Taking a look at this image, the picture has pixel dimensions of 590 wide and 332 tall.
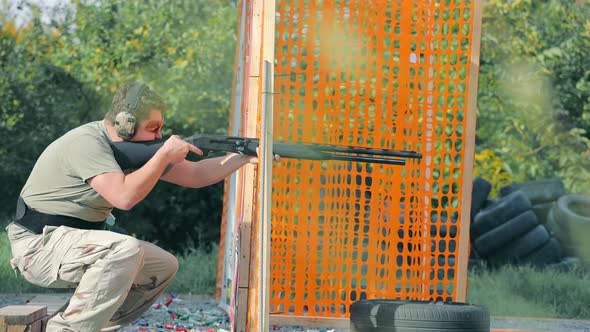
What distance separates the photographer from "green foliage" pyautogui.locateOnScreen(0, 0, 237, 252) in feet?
34.2

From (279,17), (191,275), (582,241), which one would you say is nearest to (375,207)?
(279,17)

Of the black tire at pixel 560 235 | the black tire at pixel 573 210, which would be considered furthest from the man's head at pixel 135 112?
the black tire at pixel 560 235

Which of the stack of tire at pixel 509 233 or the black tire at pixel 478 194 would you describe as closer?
the stack of tire at pixel 509 233

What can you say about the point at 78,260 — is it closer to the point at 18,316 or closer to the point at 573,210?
the point at 18,316

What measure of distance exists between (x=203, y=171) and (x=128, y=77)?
6.24m

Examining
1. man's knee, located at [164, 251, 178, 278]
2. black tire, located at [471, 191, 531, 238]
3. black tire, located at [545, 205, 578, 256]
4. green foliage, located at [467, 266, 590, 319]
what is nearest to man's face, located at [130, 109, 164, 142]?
man's knee, located at [164, 251, 178, 278]

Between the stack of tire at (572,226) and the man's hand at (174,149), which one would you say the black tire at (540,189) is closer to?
the stack of tire at (572,226)

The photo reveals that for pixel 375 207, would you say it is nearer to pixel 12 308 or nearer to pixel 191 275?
pixel 12 308

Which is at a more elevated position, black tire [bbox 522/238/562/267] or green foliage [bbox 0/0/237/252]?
green foliage [bbox 0/0/237/252]

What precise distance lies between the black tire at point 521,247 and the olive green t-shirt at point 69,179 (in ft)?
19.8

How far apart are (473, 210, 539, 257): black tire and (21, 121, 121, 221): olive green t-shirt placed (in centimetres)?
586

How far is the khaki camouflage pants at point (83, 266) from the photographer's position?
4.42 m

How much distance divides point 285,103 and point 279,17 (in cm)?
60

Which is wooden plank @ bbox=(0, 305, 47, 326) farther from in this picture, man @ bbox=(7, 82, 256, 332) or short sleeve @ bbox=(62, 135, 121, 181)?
short sleeve @ bbox=(62, 135, 121, 181)
